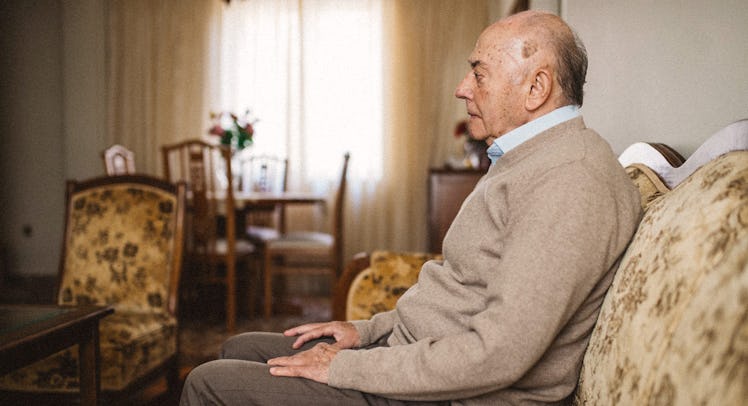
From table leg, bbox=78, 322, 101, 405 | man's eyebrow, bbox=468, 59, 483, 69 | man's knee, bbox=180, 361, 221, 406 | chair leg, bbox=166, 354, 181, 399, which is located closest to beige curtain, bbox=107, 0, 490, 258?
chair leg, bbox=166, 354, 181, 399

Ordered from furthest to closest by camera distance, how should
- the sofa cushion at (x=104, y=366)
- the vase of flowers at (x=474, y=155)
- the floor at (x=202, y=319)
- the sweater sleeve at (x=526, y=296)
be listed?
the vase of flowers at (x=474, y=155) < the floor at (x=202, y=319) < the sofa cushion at (x=104, y=366) < the sweater sleeve at (x=526, y=296)

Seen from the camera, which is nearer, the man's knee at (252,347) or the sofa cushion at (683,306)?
the sofa cushion at (683,306)

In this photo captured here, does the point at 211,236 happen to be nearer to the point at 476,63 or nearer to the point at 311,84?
the point at 311,84

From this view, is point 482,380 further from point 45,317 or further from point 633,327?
point 45,317

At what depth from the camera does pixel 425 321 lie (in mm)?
979

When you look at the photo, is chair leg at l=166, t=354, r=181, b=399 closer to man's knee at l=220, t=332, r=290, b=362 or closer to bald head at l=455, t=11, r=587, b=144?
man's knee at l=220, t=332, r=290, b=362

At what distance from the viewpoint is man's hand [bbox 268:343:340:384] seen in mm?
900

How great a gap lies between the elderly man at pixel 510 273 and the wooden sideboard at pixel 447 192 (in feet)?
6.69

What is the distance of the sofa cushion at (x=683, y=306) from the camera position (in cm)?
46

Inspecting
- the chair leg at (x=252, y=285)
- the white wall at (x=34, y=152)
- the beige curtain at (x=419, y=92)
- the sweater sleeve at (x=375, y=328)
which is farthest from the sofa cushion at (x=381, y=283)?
the white wall at (x=34, y=152)

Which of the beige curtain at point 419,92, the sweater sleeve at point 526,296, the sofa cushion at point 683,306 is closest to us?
the sofa cushion at point 683,306

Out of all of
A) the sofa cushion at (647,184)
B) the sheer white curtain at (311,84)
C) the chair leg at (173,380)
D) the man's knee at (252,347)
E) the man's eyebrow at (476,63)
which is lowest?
the chair leg at (173,380)

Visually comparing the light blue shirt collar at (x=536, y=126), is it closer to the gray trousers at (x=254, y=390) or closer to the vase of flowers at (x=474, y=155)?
the gray trousers at (x=254, y=390)

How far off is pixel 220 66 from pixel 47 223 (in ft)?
6.87
